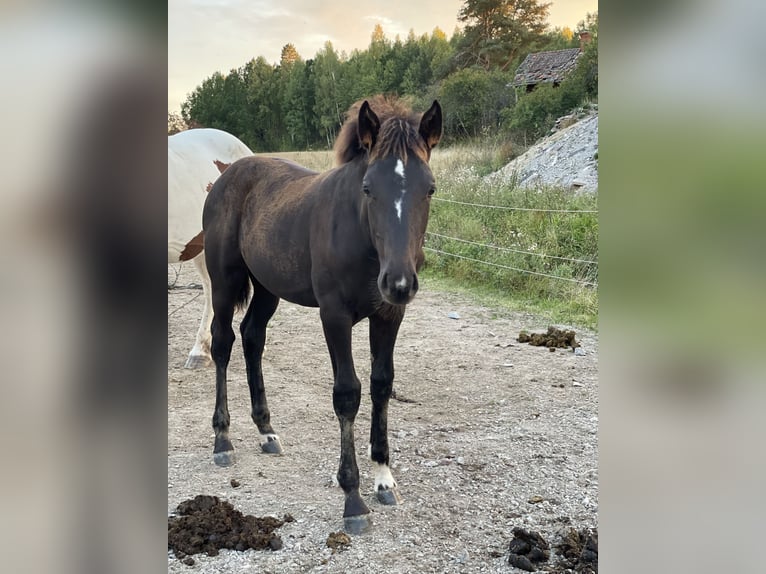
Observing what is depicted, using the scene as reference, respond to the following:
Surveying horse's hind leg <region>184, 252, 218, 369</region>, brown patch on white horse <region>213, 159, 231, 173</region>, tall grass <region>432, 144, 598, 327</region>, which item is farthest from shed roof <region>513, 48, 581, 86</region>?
horse's hind leg <region>184, 252, 218, 369</region>

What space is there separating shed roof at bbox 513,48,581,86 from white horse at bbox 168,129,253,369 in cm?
1617

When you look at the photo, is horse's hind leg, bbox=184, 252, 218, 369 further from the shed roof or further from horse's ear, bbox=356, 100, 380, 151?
the shed roof

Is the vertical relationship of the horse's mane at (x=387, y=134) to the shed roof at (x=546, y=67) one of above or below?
below

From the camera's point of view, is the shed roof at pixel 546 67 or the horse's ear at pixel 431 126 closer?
the horse's ear at pixel 431 126

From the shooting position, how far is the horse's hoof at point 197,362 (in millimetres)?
5395

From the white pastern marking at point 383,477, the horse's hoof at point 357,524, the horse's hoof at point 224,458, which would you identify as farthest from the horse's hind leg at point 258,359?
the horse's hoof at point 357,524

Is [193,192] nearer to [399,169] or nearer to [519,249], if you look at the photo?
[399,169]

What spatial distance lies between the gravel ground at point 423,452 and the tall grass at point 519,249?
3.67 feet

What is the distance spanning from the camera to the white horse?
17.0 ft

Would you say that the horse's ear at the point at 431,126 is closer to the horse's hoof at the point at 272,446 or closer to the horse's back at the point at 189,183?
the horse's hoof at the point at 272,446

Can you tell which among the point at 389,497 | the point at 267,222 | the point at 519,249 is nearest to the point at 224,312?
the point at 267,222
